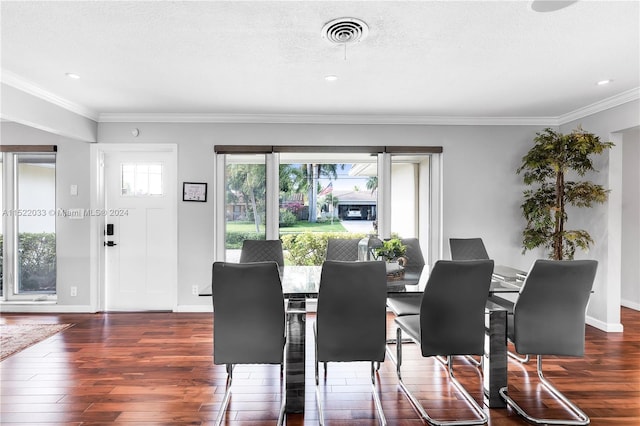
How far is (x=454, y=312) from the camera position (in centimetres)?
219

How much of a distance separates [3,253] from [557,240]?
663cm

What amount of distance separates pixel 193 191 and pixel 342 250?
2.07m

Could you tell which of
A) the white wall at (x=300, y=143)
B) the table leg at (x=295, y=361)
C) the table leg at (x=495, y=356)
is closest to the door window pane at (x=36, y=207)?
the white wall at (x=300, y=143)

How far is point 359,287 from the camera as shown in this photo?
7.00 feet

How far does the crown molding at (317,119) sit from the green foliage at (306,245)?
4.68 ft

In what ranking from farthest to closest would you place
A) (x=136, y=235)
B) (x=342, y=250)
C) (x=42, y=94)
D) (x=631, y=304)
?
(x=631, y=304), (x=136, y=235), (x=342, y=250), (x=42, y=94)

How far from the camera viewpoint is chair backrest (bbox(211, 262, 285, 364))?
207 centimetres

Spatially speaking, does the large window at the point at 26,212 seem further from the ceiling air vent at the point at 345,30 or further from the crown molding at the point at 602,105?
the crown molding at the point at 602,105

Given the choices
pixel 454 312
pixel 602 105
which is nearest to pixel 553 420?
pixel 454 312

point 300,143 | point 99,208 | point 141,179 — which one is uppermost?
point 300,143

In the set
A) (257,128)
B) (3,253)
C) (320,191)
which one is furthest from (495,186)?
(3,253)

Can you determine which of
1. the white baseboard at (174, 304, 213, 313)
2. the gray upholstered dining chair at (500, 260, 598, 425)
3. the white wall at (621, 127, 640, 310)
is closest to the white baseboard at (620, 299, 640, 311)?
the white wall at (621, 127, 640, 310)

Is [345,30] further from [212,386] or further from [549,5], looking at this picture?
[212,386]

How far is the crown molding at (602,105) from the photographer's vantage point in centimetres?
356
